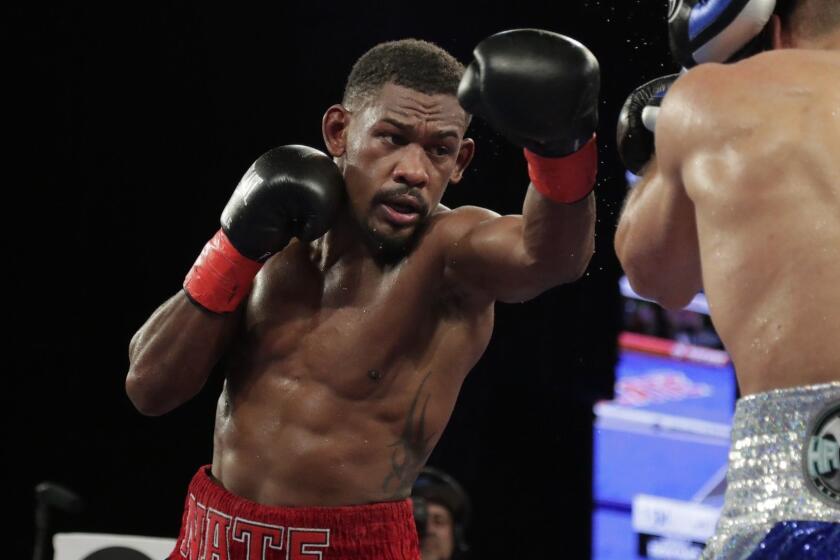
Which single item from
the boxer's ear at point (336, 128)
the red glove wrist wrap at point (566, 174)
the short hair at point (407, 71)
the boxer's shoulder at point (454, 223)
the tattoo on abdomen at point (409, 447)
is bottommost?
the tattoo on abdomen at point (409, 447)

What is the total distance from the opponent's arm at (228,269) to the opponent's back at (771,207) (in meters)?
0.99

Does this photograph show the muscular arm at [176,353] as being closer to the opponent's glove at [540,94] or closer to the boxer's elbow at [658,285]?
the opponent's glove at [540,94]

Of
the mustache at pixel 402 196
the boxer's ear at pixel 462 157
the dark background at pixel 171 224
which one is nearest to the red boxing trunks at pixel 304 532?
the mustache at pixel 402 196

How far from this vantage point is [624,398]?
5543 millimetres

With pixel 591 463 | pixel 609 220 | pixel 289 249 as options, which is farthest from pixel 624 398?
pixel 289 249

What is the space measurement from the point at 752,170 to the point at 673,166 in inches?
5.9

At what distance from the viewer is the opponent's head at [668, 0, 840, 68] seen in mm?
1643

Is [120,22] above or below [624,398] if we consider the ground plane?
above

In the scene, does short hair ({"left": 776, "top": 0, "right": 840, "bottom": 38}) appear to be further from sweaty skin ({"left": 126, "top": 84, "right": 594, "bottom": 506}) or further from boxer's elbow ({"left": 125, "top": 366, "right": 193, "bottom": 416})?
boxer's elbow ({"left": 125, "top": 366, "right": 193, "bottom": 416})

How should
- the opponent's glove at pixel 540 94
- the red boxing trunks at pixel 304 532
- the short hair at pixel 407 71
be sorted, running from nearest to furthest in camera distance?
the opponent's glove at pixel 540 94 → the red boxing trunks at pixel 304 532 → the short hair at pixel 407 71

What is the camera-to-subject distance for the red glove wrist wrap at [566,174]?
2.02 meters

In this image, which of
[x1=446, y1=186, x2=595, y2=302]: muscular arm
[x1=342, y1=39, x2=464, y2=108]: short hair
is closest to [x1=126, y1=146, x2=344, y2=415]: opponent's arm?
[x1=342, y1=39, x2=464, y2=108]: short hair

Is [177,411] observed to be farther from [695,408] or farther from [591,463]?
[695,408]

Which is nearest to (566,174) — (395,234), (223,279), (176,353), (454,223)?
(454,223)
